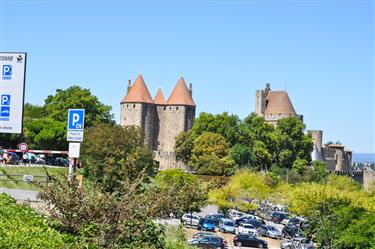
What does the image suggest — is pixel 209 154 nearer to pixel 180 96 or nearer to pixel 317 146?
pixel 180 96

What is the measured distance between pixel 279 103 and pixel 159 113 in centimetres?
1801

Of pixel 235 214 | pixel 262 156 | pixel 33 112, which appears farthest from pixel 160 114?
pixel 235 214

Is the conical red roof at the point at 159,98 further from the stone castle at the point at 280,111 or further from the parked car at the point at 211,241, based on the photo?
the parked car at the point at 211,241

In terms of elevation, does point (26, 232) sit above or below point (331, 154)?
below

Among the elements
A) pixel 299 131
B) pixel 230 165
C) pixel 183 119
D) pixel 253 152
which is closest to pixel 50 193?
pixel 230 165

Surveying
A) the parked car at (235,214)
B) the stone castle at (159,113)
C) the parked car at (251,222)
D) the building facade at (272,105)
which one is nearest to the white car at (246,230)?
the parked car at (251,222)

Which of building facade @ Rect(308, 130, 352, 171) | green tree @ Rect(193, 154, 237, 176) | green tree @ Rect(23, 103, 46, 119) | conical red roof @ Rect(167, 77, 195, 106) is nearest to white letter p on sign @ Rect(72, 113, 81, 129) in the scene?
green tree @ Rect(193, 154, 237, 176)

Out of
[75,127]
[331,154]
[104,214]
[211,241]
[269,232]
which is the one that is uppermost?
[75,127]

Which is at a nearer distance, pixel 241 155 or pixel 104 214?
pixel 104 214

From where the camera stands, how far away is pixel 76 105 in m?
75.0

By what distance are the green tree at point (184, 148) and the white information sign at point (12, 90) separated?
6710 cm

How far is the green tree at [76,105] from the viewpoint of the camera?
74812 mm

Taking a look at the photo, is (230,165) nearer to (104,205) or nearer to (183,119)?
(183,119)

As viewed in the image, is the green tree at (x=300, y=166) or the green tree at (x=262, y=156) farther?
the green tree at (x=300, y=166)
